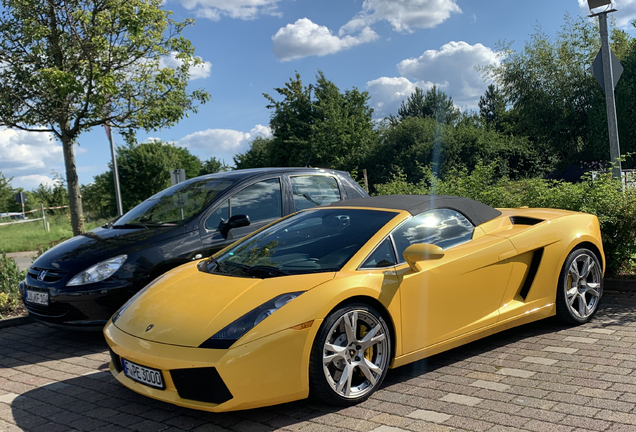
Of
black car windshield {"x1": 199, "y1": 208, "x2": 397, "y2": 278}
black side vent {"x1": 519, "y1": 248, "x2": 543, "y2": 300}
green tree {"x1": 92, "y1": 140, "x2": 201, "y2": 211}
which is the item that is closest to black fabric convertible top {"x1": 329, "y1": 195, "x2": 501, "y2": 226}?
black car windshield {"x1": 199, "y1": 208, "x2": 397, "y2": 278}

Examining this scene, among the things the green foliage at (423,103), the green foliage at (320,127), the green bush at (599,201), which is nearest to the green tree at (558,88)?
the green foliage at (320,127)

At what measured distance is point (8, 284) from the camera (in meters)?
7.10

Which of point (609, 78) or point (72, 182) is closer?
point (609, 78)

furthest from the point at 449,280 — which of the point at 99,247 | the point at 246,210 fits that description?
the point at 99,247

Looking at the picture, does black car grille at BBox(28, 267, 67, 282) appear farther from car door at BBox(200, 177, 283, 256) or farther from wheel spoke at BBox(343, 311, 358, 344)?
wheel spoke at BBox(343, 311, 358, 344)

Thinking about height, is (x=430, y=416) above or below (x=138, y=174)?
below

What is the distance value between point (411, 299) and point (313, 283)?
74cm

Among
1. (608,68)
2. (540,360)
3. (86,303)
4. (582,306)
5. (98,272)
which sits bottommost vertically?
(540,360)

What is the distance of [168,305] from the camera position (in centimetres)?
357

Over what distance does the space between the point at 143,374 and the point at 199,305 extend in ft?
1.70

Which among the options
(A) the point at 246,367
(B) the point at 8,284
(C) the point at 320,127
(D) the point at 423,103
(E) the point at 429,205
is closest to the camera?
(A) the point at 246,367

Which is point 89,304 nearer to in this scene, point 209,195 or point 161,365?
point 209,195

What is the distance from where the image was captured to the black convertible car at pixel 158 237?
4.92m

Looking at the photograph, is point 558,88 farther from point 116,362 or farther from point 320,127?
point 116,362
